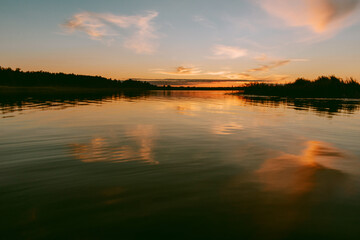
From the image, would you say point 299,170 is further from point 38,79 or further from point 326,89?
point 38,79

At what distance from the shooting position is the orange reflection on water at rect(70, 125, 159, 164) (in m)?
7.21

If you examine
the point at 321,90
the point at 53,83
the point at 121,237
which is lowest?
the point at 121,237

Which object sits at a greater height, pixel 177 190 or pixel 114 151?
pixel 114 151

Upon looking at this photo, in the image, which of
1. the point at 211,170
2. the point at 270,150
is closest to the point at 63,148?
the point at 211,170

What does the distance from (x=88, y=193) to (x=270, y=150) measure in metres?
7.15

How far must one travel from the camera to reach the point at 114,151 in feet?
26.7

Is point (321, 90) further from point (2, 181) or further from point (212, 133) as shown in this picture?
point (2, 181)

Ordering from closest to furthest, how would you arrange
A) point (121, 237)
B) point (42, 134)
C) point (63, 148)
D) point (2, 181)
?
point (121, 237) < point (2, 181) < point (63, 148) < point (42, 134)

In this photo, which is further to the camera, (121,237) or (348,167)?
(348,167)

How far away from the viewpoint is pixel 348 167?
261 inches

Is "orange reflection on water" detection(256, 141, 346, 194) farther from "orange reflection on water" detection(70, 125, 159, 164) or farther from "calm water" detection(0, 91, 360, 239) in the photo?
"orange reflection on water" detection(70, 125, 159, 164)

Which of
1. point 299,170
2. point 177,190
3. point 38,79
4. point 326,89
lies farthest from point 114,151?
point 38,79

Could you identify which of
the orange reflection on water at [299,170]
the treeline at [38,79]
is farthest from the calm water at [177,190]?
the treeline at [38,79]

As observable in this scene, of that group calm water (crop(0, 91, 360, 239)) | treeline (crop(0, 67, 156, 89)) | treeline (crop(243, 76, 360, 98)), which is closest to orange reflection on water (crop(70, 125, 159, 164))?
calm water (crop(0, 91, 360, 239))
